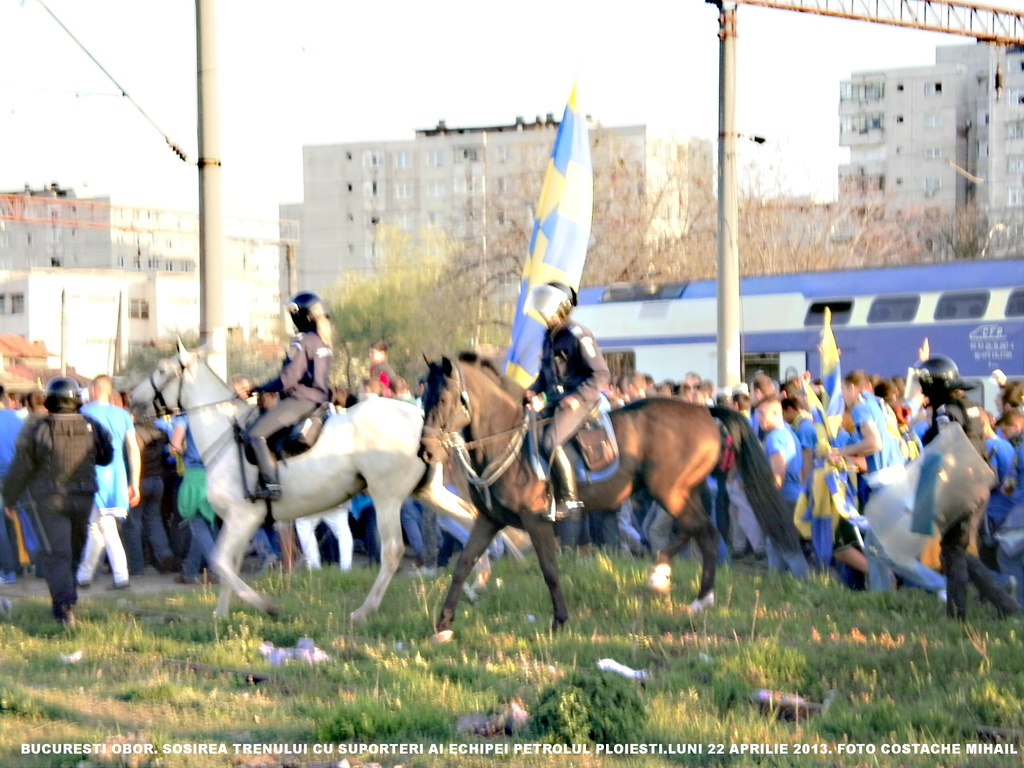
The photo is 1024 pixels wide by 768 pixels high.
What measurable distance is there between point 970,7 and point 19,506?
1617 centimetres

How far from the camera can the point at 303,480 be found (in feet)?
37.7

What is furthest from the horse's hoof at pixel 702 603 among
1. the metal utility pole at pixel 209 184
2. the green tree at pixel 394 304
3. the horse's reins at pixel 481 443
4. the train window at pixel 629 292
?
the green tree at pixel 394 304

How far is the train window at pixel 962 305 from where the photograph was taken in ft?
89.9

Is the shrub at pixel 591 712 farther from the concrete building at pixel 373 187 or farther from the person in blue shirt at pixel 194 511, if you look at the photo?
the concrete building at pixel 373 187

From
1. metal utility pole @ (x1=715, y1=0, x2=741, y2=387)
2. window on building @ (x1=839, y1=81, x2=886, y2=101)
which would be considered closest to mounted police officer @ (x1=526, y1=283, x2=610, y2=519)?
metal utility pole @ (x1=715, y1=0, x2=741, y2=387)

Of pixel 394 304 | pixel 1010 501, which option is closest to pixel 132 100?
pixel 1010 501

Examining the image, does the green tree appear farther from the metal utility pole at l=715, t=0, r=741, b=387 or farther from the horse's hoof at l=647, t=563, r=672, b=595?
the horse's hoof at l=647, t=563, r=672, b=595

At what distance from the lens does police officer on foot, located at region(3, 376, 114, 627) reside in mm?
11453

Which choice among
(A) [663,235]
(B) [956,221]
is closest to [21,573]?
(A) [663,235]

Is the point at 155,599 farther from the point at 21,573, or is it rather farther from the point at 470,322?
the point at 470,322

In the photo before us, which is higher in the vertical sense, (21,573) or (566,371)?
(566,371)

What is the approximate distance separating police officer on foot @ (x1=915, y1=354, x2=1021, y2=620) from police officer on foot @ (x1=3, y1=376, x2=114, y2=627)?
673 centimetres

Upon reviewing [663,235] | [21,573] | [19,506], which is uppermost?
[663,235]

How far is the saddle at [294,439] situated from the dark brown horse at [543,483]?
1397 mm
